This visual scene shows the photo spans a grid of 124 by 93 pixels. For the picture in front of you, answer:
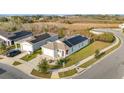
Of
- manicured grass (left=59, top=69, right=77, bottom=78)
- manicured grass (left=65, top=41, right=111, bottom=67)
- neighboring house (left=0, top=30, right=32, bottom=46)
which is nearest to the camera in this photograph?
manicured grass (left=59, top=69, right=77, bottom=78)

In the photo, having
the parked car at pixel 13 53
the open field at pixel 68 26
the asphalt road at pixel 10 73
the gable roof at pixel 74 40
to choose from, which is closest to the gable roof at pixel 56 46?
the gable roof at pixel 74 40

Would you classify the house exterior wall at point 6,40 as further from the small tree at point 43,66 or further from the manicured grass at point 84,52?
the manicured grass at point 84,52

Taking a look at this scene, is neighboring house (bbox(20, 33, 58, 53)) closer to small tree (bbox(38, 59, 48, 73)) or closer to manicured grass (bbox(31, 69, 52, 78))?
small tree (bbox(38, 59, 48, 73))

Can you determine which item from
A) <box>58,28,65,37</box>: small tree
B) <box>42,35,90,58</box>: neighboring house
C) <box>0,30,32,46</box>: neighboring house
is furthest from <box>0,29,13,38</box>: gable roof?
<box>58,28,65,37</box>: small tree

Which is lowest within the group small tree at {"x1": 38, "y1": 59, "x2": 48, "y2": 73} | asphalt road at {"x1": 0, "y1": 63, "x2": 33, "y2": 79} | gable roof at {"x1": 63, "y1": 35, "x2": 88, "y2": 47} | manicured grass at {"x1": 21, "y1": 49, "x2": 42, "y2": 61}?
asphalt road at {"x1": 0, "y1": 63, "x2": 33, "y2": 79}

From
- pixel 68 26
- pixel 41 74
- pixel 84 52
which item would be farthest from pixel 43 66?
pixel 68 26
